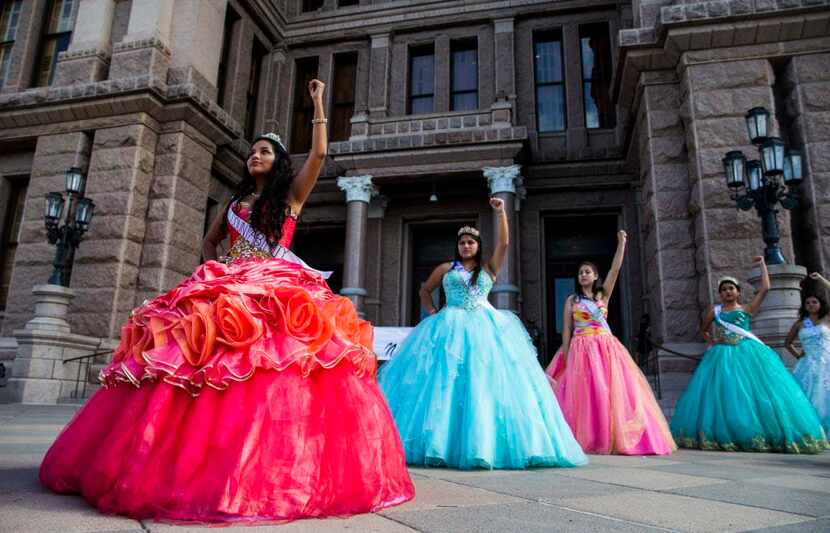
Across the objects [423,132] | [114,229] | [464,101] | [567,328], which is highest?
[464,101]

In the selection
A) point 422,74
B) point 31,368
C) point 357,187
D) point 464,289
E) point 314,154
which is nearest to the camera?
point 314,154

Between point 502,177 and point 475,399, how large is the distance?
9.44 metres

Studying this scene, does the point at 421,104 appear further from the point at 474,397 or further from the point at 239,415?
the point at 239,415

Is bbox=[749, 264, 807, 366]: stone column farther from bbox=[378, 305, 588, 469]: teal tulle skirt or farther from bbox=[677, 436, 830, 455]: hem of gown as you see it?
bbox=[378, 305, 588, 469]: teal tulle skirt

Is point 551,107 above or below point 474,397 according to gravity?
above

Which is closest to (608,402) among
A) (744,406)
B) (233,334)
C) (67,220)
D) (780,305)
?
(744,406)

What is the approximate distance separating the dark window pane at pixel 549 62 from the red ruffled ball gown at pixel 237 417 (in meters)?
14.3

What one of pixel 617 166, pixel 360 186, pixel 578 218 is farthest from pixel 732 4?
pixel 360 186

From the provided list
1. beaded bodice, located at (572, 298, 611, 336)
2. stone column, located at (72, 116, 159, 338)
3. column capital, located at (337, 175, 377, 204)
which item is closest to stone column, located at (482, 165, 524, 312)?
column capital, located at (337, 175, 377, 204)

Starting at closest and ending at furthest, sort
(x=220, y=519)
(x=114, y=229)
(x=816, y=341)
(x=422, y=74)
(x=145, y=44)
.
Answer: (x=220, y=519), (x=816, y=341), (x=114, y=229), (x=145, y=44), (x=422, y=74)

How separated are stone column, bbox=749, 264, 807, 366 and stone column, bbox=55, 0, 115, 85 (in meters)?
13.8

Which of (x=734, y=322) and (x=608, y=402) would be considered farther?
(x=734, y=322)

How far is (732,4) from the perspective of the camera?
357 inches

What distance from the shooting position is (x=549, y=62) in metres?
15.3
